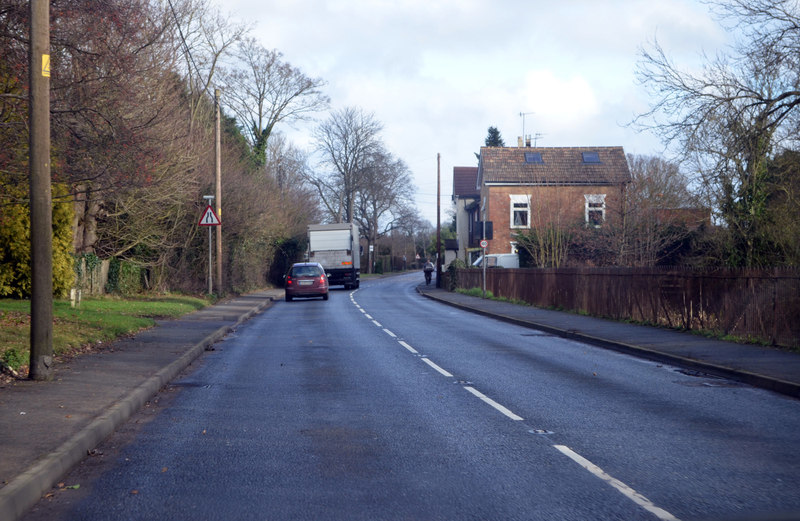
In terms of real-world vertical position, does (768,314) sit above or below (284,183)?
below

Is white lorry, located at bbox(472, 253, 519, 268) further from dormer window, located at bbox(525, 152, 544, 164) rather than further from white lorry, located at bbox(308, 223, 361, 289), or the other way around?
dormer window, located at bbox(525, 152, 544, 164)

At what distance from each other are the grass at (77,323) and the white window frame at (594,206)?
60.7 ft

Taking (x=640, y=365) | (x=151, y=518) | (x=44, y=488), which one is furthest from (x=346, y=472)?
(x=640, y=365)

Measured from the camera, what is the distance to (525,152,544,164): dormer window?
47.9 m

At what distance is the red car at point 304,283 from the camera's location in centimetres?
3419

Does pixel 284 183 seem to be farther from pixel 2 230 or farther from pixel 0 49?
pixel 0 49

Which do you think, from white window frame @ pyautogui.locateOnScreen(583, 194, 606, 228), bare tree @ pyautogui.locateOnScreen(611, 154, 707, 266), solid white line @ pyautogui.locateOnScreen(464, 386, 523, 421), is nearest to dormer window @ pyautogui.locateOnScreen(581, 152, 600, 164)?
white window frame @ pyautogui.locateOnScreen(583, 194, 606, 228)

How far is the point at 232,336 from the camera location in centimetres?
1784

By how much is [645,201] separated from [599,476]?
2646cm

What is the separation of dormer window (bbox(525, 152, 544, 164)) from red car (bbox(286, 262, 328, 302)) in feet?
63.3

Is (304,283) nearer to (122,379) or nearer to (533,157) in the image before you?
(533,157)

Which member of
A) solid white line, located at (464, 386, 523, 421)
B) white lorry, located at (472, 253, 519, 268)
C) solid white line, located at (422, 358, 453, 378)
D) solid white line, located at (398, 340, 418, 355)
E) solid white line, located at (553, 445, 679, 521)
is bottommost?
solid white line, located at (398, 340, 418, 355)

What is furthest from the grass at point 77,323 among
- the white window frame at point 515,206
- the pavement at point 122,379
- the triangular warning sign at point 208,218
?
the white window frame at point 515,206

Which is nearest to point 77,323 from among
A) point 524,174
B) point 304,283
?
point 304,283
